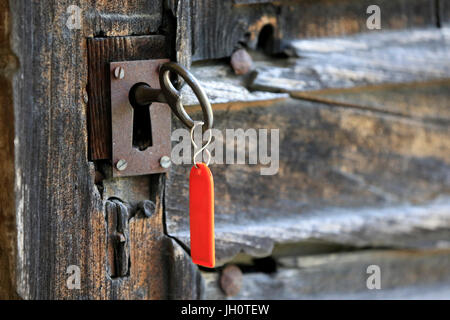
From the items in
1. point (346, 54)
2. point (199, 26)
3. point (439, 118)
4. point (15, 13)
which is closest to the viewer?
point (15, 13)

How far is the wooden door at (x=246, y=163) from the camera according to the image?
883 millimetres

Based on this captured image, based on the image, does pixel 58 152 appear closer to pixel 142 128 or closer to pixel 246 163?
pixel 142 128

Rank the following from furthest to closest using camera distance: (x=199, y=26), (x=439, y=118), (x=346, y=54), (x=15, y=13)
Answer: (x=439, y=118) < (x=346, y=54) < (x=199, y=26) < (x=15, y=13)

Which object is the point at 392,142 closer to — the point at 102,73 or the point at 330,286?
the point at 330,286

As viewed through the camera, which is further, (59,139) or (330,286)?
(330,286)

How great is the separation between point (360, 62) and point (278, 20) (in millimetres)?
171

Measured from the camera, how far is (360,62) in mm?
1146

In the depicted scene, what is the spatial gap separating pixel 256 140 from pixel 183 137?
0.45 ft

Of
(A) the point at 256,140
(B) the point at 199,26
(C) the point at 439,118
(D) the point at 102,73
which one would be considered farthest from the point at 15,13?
(C) the point at 439,118

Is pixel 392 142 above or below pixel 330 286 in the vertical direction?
above

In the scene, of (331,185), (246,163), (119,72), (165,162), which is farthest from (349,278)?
(119,72)

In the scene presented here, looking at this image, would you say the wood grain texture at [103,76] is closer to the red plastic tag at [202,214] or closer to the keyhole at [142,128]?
the keyhole at [142,128]

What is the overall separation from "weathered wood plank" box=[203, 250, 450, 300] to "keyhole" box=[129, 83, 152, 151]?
0.26m

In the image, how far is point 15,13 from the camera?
83cm
